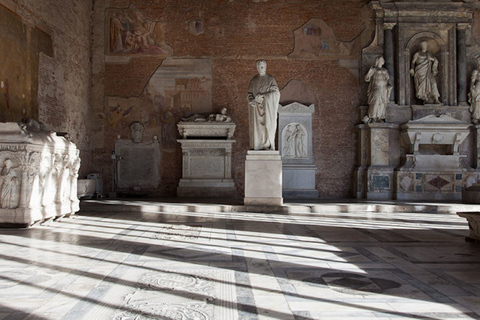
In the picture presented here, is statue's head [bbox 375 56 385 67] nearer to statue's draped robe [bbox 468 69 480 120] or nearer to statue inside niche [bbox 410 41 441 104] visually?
statue inside niche [bbox 410 41 441 104]

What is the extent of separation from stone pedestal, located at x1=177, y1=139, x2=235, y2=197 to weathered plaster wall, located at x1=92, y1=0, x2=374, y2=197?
1.81 feet

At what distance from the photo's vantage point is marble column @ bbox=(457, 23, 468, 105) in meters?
13.2

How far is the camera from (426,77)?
13109 mm

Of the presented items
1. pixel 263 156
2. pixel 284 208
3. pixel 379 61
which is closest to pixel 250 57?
pixel 379 61

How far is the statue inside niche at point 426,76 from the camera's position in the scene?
515 inches

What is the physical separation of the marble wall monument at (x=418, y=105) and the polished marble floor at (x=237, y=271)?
5.72m

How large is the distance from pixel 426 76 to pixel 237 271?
37.5 ft

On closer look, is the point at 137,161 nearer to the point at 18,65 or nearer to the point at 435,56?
the point at 18,65

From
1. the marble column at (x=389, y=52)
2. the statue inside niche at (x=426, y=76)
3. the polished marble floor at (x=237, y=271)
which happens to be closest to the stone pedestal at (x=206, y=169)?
the marble column at (x=389, y=52)

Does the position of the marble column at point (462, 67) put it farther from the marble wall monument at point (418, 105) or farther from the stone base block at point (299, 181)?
the stone base block at point (299, 181)

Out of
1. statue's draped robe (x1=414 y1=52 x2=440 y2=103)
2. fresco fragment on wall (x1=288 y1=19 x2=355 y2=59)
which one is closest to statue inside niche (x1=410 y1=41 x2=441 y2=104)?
statue's draped robe (x1=414 y1=52 x2=440 y2=103)

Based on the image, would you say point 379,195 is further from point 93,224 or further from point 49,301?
point 49,301

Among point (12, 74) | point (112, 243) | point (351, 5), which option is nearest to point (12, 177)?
point (112, 243)

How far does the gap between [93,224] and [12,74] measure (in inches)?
157
